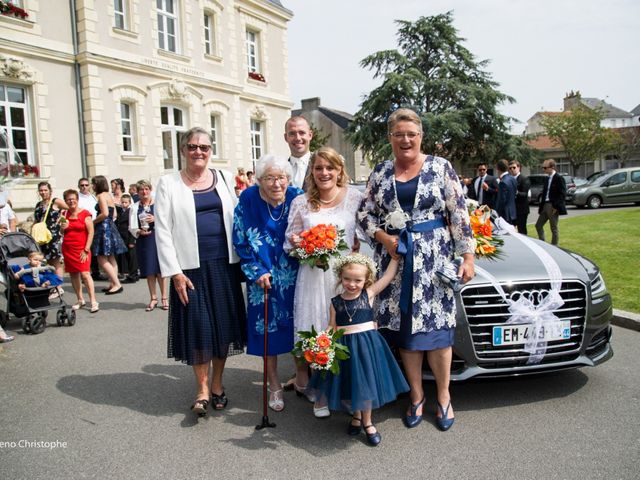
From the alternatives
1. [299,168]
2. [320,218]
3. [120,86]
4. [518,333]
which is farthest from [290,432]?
[120,86]

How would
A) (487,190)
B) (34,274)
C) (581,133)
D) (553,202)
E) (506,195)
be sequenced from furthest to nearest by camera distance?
(581,133) → (487,190) → (506,195) → (553,202) → (34,274)

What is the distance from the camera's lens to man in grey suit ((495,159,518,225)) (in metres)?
11.4

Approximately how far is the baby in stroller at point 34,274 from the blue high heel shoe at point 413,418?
5.31 m

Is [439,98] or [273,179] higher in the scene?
[439,98]

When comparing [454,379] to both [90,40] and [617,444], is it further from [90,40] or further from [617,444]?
[90,40]

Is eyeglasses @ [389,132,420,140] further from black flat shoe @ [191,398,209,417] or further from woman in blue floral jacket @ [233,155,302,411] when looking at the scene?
black flat shoe @ [191,398,209,417]

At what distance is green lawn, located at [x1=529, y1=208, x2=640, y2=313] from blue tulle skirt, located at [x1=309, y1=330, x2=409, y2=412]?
411cm

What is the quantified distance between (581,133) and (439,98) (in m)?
19.6

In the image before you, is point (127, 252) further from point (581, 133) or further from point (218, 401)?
point (581, 133)

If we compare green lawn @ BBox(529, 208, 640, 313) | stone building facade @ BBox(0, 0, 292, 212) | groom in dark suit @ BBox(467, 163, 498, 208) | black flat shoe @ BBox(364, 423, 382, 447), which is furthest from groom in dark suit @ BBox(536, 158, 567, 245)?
stone building facade @ BBox(0, 0, 292, 212)

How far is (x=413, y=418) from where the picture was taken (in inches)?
139

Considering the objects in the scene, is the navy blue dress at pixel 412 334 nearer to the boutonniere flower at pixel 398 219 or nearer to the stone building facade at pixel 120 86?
the boutonniere flower at pixel 398 219

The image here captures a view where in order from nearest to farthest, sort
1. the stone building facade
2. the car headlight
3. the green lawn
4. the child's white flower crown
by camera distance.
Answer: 1. the child's white flower crown
2. the car headlight
3. the green lawn
4. the stone building facade

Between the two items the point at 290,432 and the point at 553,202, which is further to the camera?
the point at 553,202
